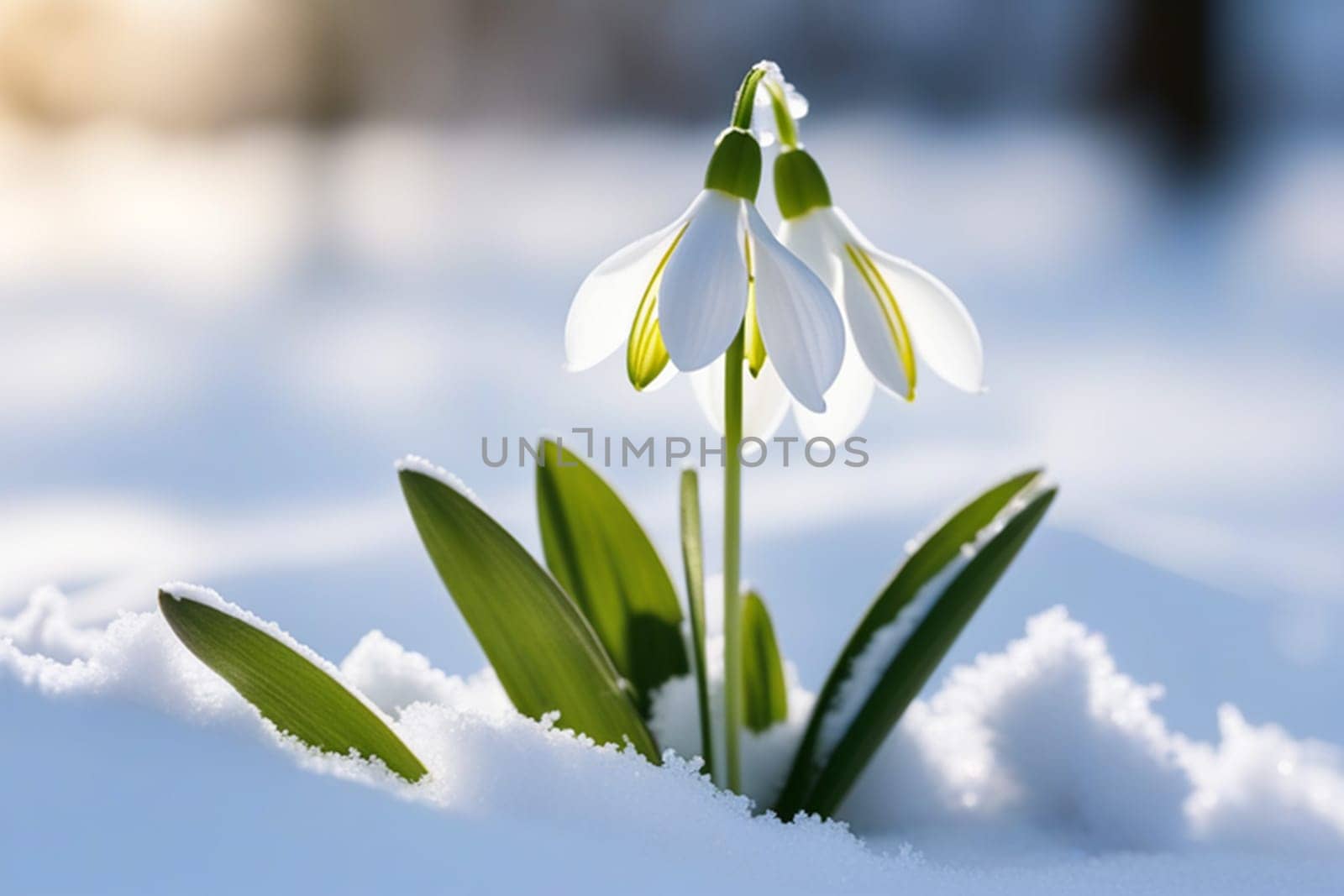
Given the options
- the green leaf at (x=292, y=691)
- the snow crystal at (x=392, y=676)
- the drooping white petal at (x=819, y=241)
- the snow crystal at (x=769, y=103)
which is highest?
the snow crystal at (x=769, y=103)

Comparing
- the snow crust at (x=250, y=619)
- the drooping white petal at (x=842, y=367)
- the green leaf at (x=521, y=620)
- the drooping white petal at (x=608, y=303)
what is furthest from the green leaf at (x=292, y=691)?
the drooping white petal at (x=842, y=367)

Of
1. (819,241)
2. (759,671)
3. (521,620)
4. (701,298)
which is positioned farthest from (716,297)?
(759,671)

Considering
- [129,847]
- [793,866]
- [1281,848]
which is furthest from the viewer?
[1281,848]

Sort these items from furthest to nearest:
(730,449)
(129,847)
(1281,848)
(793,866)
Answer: (1281,848) < (730,449) < (793,866) < (129,847)

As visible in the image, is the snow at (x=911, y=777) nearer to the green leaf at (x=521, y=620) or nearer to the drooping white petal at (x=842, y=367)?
the green leaf at (x=521, y=620)

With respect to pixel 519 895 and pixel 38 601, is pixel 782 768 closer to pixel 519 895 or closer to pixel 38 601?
pixel 519 895

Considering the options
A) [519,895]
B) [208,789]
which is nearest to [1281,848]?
[519,895]
